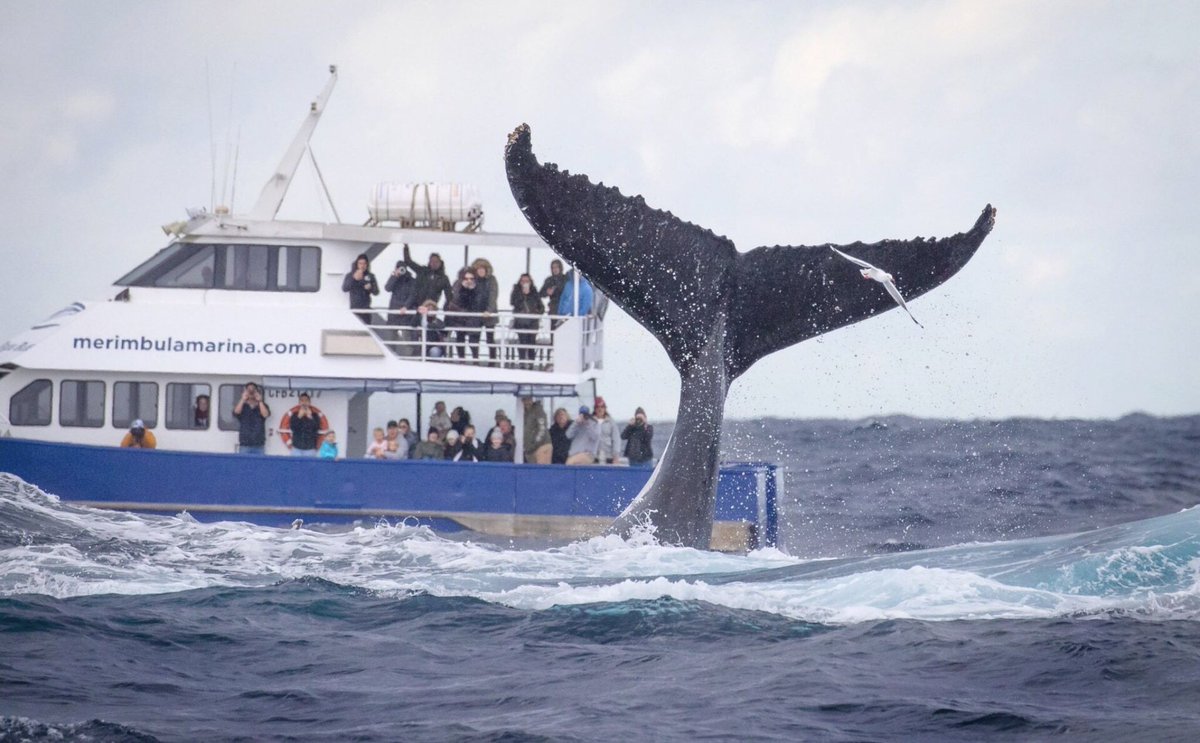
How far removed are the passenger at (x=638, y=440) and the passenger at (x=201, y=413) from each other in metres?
5.11

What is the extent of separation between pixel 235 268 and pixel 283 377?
154 cm

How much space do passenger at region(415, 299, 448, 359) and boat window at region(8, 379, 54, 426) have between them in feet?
15.2

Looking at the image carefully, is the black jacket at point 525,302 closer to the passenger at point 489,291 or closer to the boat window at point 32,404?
the passenger at point 489,291

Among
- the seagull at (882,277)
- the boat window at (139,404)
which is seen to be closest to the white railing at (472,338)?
the boat window at (139,404)


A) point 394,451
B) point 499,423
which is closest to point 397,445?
point 394,451

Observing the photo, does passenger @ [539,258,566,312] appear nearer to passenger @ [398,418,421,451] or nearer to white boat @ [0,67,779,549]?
white boat @ [0,67,779,549]

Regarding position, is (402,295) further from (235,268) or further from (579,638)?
(579,638)

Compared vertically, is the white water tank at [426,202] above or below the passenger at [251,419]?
above

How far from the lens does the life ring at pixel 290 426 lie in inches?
688

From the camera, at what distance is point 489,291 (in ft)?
58.4

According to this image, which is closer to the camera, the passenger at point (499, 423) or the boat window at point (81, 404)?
the passenger at point (499, 423)

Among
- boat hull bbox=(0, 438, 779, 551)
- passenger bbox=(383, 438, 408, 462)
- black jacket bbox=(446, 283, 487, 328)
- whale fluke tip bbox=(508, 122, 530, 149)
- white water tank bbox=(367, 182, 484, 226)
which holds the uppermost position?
white water tank bbox=(367, 182, 484, 226)

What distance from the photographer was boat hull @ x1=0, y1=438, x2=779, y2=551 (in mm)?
16766

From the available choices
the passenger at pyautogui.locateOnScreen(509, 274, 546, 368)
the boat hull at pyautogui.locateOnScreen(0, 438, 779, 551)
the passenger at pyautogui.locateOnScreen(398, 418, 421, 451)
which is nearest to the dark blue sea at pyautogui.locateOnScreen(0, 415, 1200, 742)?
the boat hull at pyautogui.locateOnScreen(0, 438, 779, 551)
